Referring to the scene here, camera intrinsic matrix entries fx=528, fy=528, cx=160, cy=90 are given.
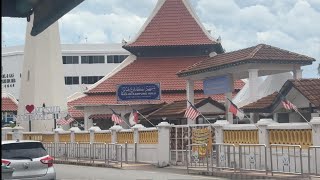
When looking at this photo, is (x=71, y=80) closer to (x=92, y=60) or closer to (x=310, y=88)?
(x=92, y=60)

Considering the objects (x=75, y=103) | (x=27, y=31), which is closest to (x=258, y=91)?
(x=75, y=103)

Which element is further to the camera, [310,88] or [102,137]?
[102,137]

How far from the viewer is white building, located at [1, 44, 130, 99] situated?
74.6 m

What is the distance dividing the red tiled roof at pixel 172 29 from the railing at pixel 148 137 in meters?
18.9

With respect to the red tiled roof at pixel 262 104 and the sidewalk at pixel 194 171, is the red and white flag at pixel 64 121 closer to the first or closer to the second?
the sidewalk at pixel 194 171

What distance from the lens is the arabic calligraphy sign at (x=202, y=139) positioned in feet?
63.5

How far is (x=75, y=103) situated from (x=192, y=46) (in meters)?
10.9

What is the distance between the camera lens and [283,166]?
52.5ft

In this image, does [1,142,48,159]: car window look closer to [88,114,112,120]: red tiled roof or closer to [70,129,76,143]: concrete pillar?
[70,129,76,143]: concrete pillar

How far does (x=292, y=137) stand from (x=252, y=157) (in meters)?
1.55

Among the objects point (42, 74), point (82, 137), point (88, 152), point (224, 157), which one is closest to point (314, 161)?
point (224, 157)

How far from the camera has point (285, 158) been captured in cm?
1594

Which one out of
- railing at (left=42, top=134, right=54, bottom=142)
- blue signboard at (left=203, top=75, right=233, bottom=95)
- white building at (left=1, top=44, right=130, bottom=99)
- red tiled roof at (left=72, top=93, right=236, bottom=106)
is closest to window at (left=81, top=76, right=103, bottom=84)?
white building at (left=1, top=44, right=130, bottom=99)

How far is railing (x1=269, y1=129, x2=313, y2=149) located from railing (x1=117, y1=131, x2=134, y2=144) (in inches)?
433
